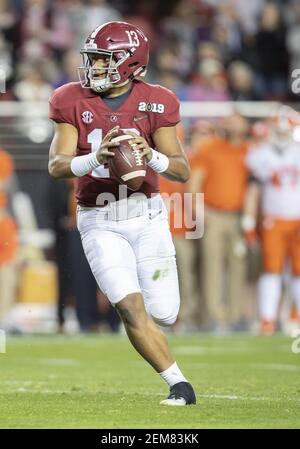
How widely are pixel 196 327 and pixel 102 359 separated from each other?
291 centimetres

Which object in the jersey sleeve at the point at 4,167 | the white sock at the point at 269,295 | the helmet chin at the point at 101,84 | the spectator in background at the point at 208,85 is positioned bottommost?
the white sock at the point at 269,295

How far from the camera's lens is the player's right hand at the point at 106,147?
601 cm

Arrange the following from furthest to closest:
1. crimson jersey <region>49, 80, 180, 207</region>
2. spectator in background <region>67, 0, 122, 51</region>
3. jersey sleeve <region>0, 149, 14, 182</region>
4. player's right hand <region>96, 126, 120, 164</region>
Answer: spectator in background <region>67, 0, 122, 51</region> < jersey sleeve <region>0, 149, 14, 182</region> < crimson jersey <region>49, 80, 180, 207</region> < player's right hand <region>96, 126, 120, 164</region>

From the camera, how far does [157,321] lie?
639cm

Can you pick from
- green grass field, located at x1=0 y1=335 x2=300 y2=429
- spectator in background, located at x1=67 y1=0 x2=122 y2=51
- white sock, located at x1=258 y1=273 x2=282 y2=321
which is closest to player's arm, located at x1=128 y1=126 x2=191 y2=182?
green grass field, located at x1=0 y1=335 x2=300 y2=429

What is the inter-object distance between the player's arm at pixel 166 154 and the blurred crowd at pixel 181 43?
6526 mm

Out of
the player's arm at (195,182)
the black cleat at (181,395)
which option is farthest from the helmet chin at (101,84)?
the player's arm at (195,182)

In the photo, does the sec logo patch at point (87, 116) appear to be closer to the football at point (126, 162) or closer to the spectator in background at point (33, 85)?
the football at point (126, 162)

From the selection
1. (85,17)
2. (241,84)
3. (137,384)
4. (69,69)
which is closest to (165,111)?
(137,384)

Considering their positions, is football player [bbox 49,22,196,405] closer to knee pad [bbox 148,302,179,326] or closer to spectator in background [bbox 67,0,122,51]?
knee pad [bbox 148,302,179,326]

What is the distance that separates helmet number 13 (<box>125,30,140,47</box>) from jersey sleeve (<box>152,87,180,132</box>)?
26 centimetres

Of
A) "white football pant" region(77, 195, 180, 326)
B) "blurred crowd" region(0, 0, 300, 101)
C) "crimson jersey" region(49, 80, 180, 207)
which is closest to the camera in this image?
"white football pant" region(77, 195, 180, 326)

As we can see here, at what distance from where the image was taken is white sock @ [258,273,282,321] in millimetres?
11555
